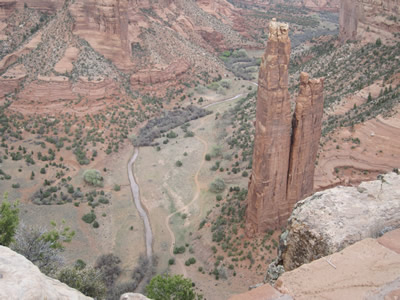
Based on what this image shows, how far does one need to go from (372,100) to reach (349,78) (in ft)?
25.0

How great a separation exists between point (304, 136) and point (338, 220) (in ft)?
52.7

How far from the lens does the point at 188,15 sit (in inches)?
3278

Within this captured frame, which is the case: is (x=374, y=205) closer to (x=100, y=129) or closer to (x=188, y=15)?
(x=100, y=129)

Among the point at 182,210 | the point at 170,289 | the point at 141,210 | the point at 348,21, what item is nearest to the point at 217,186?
the point at 182,210

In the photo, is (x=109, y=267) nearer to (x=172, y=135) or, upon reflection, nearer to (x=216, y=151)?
(x=216, y=151)

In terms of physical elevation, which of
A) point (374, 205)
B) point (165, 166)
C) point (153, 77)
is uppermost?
point (374, 205)

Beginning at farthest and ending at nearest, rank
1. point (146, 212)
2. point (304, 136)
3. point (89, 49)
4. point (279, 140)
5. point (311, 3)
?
point (311, 3), point (89, 49), point (146, 212), point (304, 136), point (279, 140)

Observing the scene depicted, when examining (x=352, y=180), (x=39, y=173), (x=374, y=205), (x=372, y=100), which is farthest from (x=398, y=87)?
(x=39, y=173)

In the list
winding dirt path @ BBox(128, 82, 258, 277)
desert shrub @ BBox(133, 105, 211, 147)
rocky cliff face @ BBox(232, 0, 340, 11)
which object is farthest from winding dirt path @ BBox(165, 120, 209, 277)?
rocky cliff face @ BBox(232, 0, 340, 11)

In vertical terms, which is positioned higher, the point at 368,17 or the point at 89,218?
the point at 368,17

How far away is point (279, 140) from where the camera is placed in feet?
83.6

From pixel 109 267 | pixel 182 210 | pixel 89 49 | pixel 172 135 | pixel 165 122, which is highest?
pixel 89 49

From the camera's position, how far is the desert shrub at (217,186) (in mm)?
36822

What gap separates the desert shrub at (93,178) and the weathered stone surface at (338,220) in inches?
1225
